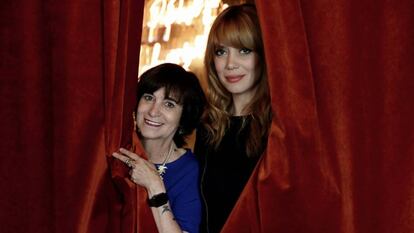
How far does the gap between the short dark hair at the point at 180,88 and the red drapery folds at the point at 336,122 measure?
1.65 ft

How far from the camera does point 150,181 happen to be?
1.22 m

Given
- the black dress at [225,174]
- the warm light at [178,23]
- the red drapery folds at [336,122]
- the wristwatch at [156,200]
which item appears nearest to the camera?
the red drapery folds at [336,122]

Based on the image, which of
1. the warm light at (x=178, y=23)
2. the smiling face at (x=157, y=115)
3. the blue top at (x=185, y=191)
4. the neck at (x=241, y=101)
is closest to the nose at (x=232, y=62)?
the neck at (x=241, y=101)

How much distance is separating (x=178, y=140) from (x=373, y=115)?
76 cm

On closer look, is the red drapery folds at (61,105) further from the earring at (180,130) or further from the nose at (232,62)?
the earring at (180,130)

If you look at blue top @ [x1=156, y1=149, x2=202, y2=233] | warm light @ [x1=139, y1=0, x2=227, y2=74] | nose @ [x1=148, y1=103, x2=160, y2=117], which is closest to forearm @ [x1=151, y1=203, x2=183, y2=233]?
blue top @ [x1=156, y1=149, x2=202, y2=233]

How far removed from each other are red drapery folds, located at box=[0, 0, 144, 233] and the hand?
0.13ft

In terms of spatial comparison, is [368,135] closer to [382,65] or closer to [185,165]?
[382,65]

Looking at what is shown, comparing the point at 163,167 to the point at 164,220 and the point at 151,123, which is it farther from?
the point at 164,220

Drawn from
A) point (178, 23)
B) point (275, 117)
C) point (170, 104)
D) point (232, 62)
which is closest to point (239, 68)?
point (232, 62)

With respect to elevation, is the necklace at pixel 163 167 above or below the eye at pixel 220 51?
below

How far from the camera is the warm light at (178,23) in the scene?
3.46m

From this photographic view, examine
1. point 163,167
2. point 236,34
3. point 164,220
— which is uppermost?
point 236,34

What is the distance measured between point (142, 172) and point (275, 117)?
387 mm
